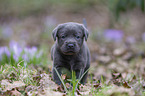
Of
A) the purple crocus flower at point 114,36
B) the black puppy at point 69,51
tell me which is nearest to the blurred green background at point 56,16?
the purple crocus flower at point 114,36

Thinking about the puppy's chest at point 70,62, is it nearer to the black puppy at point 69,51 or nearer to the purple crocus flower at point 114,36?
the black puppy at point 69,51

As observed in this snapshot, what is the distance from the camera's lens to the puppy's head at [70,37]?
336cm

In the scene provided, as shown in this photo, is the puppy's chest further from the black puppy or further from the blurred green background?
the blurred green background

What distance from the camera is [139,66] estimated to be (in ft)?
19.3

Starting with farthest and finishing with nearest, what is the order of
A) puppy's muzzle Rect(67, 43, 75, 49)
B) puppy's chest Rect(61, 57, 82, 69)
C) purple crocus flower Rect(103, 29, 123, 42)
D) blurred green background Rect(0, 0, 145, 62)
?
blurred green background Rect(0, 0, 145, 62) → purple crocus flower Rect(103, 29, 123, 42) → puppy's chest Rect(61, 57, 82, 69) → puppy's muzzle Rect(67, 43, 75, 49)

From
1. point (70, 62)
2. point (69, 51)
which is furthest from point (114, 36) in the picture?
point (69, 51)

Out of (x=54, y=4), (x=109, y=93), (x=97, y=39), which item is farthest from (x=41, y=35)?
(x=109, y=93)

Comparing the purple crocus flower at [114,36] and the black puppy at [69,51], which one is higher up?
the black puppy at [69,51]

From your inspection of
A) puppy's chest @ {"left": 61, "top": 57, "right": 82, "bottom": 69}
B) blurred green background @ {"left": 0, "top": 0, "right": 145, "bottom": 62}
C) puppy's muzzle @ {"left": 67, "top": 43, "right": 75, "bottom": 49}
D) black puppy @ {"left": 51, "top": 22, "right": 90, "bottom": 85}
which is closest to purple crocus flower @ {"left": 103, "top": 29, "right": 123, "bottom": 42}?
blurred green background @ {"left": 0, "top": 0, "right": 145, "bottom": 62}

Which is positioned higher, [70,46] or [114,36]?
[70,46]

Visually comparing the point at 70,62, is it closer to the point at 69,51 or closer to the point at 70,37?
the point at 69,51

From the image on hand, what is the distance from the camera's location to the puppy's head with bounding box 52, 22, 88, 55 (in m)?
3.36

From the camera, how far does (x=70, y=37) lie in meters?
3.47

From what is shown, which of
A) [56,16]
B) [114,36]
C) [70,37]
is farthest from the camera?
[56,16]
